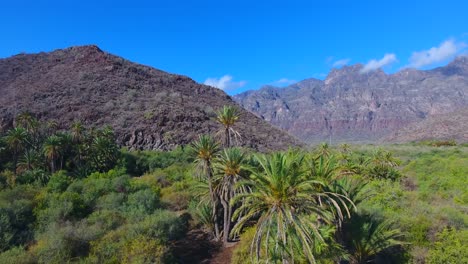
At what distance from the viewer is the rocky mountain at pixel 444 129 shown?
87.0 meters

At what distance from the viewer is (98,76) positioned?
247ft

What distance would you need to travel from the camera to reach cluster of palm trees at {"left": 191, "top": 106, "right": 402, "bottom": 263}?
11719 mm

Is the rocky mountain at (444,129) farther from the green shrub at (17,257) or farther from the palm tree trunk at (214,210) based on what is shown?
the green shrub at (17,257)

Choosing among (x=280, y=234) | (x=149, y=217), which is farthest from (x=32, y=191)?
(x=280, y=234)

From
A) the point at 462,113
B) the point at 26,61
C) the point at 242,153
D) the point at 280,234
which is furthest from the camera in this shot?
the point at 462,113

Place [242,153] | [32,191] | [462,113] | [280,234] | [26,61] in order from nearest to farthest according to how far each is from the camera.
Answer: [280,234], [242,153], [32,191], [26,61], [462,113]

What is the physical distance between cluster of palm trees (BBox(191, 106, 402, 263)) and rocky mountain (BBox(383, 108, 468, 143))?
84.3 meters

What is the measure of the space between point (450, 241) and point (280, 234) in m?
11.3

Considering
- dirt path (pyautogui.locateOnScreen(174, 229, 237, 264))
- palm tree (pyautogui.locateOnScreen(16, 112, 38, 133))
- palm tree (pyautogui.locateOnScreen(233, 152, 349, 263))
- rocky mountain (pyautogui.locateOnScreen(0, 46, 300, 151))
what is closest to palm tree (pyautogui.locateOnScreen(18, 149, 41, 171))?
palm tree (pyautogui.locateOnScreen(16, 112, 38, 133))

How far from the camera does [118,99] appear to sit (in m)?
67.9

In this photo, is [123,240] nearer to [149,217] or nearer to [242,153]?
[149,217]

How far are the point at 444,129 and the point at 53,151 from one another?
10112 cm

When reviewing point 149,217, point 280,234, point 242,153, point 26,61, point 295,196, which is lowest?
point 149,217

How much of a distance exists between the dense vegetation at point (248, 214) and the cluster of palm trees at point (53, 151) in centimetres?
139
